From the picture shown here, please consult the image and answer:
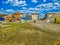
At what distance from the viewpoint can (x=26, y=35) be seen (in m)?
2.51

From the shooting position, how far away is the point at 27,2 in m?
2.61

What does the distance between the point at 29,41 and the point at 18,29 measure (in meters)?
0.32

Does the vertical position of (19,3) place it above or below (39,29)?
above

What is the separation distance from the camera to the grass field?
2.43 m

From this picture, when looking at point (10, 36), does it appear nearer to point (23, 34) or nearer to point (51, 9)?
point (23, 34)

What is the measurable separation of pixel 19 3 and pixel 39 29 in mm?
637

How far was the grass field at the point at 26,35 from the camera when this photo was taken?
2.43 m

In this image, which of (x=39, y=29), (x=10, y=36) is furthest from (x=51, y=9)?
(x=10, y=36)

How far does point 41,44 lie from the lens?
2404 mm

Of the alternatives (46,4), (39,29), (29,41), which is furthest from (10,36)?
(46,4)

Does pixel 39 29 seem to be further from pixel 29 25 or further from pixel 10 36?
pixel 10 36

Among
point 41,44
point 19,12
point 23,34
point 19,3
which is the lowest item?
point 41,44

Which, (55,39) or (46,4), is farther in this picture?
(46,4)

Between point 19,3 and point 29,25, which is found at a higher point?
point 19,3
